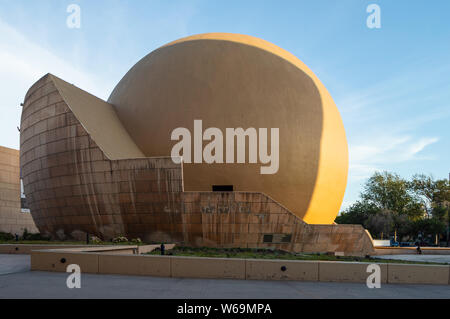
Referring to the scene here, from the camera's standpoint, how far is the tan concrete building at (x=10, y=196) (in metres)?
34.4

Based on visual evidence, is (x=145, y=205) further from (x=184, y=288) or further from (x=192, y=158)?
(x=184, y=288)

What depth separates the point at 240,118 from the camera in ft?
66.1

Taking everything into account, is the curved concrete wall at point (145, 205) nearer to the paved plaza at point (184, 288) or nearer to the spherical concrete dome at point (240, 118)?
the spherical concrete dome at point (240, 118)

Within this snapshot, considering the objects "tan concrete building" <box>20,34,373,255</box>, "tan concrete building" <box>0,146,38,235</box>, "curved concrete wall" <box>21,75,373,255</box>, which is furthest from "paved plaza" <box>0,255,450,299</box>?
"tan concrete building" <box>0,146,38,235</box>

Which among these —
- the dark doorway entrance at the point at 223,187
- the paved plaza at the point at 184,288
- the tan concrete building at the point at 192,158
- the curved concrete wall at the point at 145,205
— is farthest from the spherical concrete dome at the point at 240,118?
the paved plaza at the point at 184,288

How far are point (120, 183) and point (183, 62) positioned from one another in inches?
325

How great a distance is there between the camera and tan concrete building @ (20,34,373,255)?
17.7 metres

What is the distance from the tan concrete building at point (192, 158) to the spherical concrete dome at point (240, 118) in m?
0.07

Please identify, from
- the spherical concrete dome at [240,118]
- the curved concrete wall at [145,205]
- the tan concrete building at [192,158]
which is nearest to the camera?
the curved concrete wall at [145,205]

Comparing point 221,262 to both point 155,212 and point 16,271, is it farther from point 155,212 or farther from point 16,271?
point 155,212

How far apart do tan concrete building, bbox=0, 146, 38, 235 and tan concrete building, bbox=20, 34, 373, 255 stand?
1406 cm

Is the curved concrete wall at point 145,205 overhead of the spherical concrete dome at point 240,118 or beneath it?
beneath

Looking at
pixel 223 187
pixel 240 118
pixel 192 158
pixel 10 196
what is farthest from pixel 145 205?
pixel 10 196
